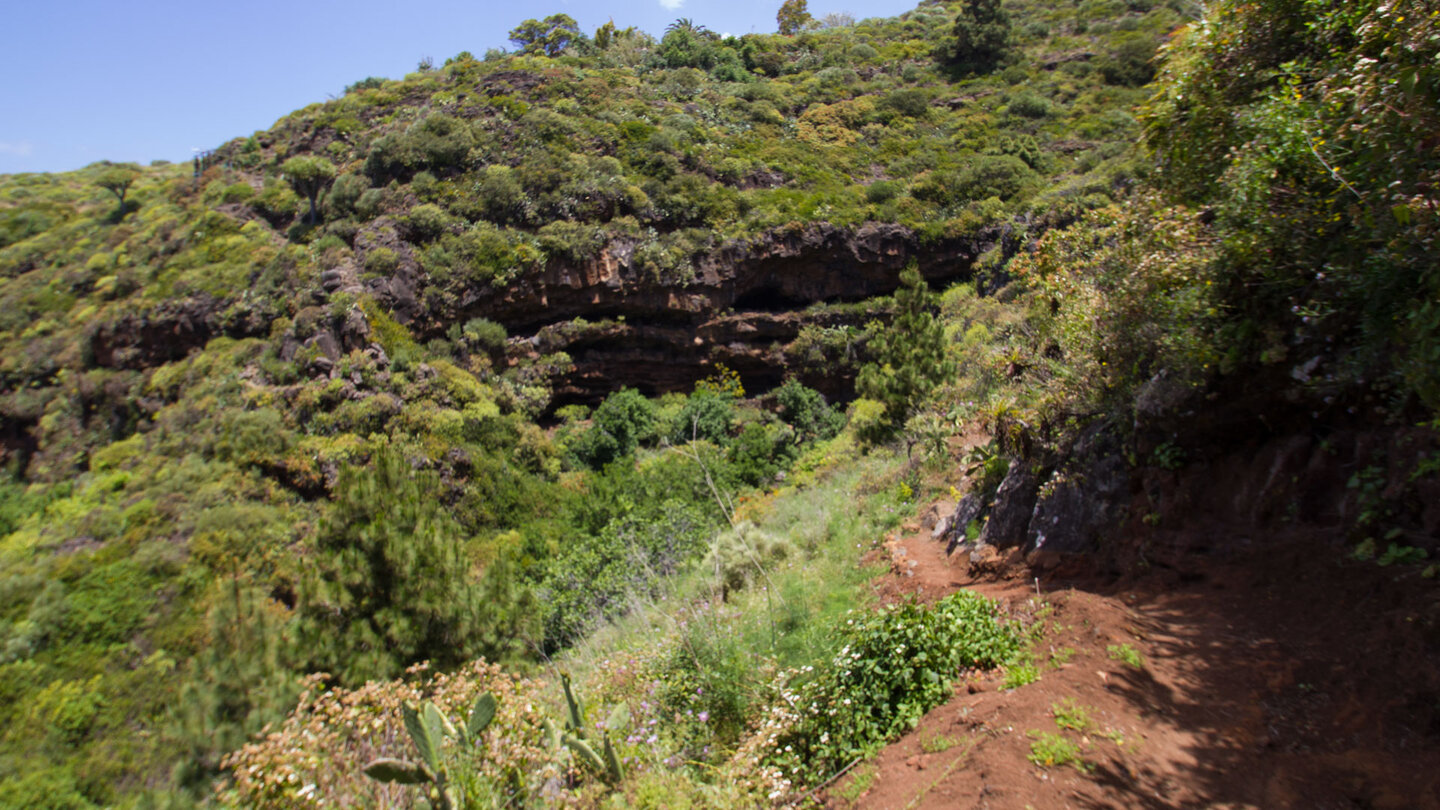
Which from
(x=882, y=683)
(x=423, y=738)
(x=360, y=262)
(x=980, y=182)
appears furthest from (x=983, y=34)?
(x=423, y=738)

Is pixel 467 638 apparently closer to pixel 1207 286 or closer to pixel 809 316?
pixel 1207 286

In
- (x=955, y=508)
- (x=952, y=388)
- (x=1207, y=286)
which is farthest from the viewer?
(x=952, y=388)

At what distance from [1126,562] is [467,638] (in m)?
6.71

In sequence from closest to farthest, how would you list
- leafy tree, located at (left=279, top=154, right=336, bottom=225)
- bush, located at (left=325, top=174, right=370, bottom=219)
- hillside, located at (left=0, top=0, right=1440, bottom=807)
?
hillside, located at (left=0, top=0, right=1440, bottom=807) < bush, located at (left=325, top=174, right=370, bottom=219) < leafy tree, located at (left=279, top=154, right=336, bottom=225)

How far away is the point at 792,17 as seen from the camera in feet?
189

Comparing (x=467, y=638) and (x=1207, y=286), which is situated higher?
(x=1207, y=286)

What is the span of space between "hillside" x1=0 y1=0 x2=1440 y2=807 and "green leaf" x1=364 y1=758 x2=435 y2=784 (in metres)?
0.40

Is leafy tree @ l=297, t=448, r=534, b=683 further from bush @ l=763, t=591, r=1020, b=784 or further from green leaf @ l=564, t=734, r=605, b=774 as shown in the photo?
bush @ l=763, t=591, r=1020, b=784

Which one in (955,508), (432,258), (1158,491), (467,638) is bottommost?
(467,638)

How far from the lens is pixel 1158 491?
17.7ft

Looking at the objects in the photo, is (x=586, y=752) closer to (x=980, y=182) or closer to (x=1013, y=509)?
(x=1013, y=509)

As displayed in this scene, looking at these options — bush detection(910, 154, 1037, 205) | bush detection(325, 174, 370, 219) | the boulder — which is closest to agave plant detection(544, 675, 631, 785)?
the boulder

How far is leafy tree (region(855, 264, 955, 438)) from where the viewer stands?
50.1 ft

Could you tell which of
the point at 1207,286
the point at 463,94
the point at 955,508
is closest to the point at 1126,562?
Result: the point at 1207,286
